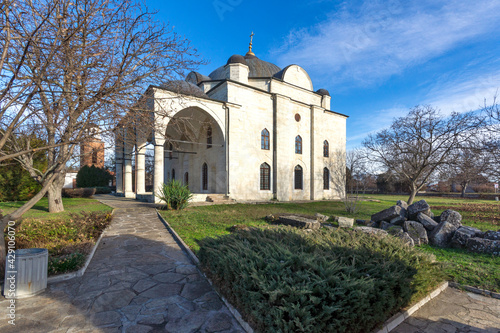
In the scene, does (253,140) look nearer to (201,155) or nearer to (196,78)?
(201,155)

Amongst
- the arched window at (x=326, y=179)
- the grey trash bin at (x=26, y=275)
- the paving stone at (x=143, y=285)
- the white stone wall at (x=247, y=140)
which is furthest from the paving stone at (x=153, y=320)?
the arched window at (x=326, y=179)

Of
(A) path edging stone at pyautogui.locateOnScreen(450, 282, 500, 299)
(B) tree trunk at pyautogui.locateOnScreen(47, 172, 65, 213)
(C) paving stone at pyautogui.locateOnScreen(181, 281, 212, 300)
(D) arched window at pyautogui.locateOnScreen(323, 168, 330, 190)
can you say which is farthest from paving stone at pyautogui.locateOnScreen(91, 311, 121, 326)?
(D) arched window at pyautogui.locateOnScreen(323, 168, 330, 190)

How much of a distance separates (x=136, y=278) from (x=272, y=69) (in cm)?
2367

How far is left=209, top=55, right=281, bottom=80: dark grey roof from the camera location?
2230 centimetres

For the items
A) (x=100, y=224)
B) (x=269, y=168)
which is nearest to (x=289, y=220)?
(x=100, y=224)

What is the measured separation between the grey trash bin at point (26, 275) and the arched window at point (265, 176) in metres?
16.2

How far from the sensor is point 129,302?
10.7 feet

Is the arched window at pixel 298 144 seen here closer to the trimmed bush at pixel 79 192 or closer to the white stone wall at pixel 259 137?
the white stone wall at pixel 259 137

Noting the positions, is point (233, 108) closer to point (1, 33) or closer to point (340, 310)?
point (1, 33)

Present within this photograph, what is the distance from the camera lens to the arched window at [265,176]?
1936 centimetres

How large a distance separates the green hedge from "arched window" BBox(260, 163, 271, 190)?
15247mm

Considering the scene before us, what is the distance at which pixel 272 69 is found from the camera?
24.3 meters

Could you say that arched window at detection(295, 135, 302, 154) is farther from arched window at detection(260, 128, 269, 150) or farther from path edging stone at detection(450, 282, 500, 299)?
path edging stone at detection(450, 282, 500, 299)

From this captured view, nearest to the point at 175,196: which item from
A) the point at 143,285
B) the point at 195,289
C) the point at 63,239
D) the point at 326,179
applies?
the point at 63,239
